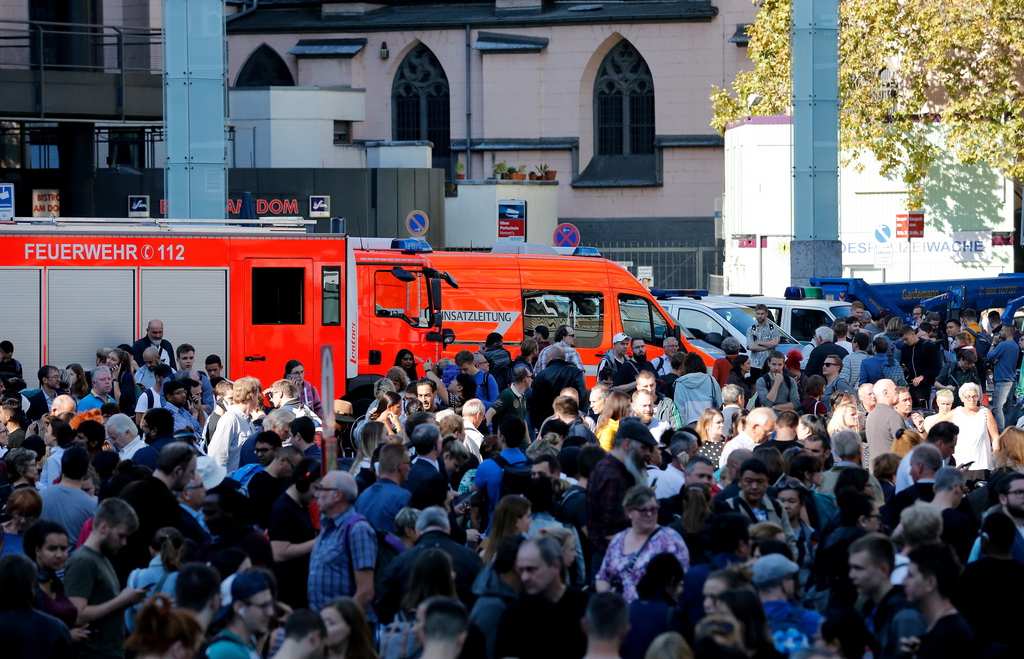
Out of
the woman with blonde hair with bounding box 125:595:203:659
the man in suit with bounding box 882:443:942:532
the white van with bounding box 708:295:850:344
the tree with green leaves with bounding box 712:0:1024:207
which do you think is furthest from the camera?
the tree with green leaves with bounding box 712:0:1024:207

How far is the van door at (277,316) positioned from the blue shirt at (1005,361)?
870cm

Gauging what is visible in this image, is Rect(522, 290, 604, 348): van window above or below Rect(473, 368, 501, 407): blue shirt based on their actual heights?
above

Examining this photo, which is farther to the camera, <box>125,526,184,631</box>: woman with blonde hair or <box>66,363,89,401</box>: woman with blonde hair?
<box>66,363,89,401</box>: woman with blonde hair

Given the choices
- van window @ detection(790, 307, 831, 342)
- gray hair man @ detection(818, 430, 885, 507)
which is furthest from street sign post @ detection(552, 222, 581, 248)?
gray hair man @ detection(818, 430, 885, 507)

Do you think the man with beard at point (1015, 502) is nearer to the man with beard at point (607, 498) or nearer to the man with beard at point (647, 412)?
the man with beard at point (607, 498)

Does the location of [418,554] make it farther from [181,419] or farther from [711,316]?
[711,316]

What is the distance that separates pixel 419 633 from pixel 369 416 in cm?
607

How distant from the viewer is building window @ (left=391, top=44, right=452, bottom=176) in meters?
47.5

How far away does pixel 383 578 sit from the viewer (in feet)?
22.3

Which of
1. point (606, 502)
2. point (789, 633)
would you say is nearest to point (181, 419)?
point (606, 502)

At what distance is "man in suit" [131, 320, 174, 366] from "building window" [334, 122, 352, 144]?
2497 cm

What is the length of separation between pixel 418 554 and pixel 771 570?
5.22 feet

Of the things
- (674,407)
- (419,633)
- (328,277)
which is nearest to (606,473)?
(419,633)

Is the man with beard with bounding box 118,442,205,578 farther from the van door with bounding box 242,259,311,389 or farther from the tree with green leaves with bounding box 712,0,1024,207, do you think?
the tree with green leaves with bounding box 712,0,1024,207
